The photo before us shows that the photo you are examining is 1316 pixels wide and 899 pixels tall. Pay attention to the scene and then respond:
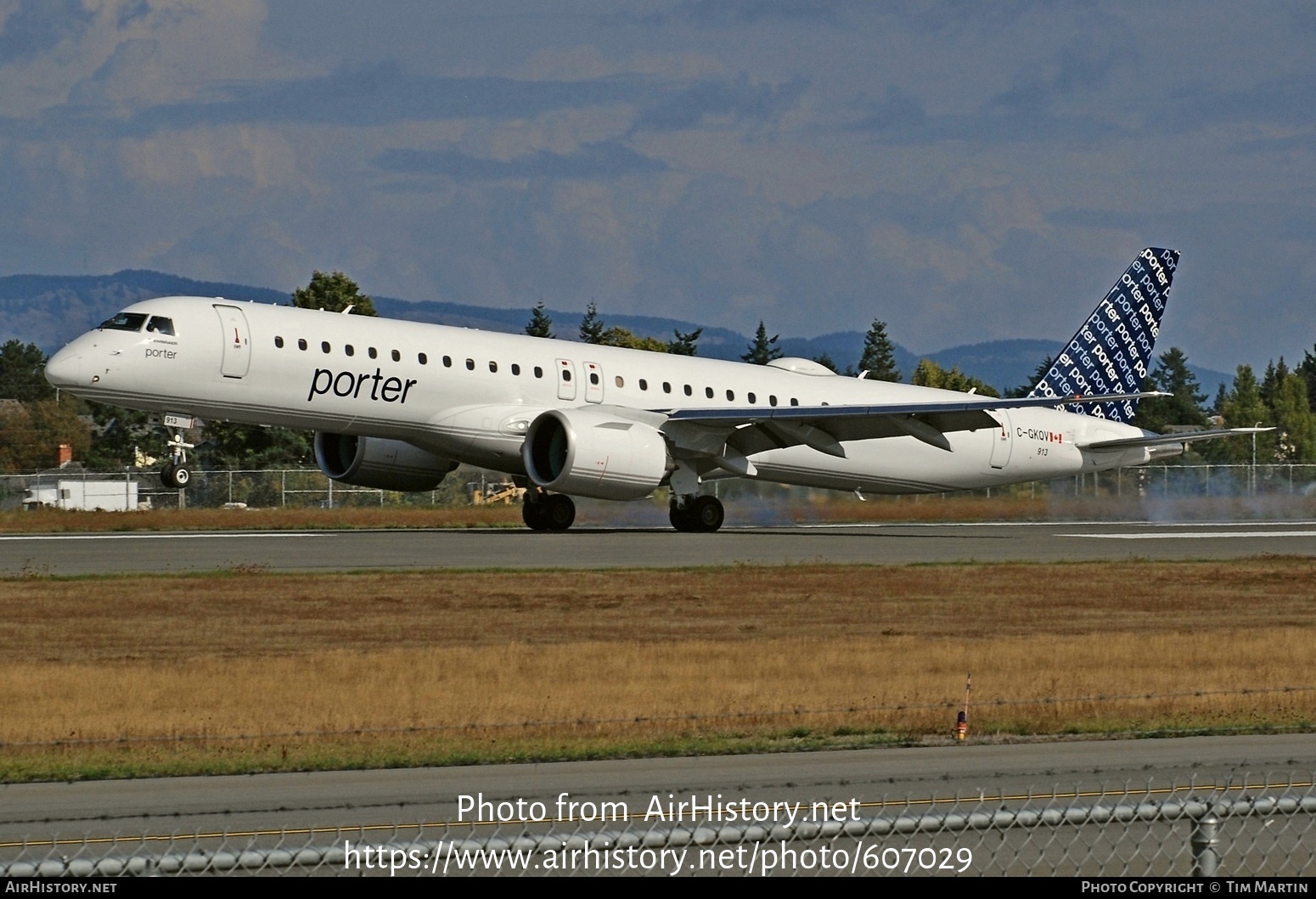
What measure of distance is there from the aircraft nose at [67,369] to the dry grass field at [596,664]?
7.50 metres

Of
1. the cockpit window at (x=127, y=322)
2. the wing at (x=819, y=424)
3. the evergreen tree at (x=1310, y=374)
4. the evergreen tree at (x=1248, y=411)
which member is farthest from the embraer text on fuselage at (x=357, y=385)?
the evergreen tree at (x=1310, y=374)

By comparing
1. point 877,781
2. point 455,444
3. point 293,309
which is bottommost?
point 877,781

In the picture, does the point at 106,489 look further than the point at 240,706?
Yes

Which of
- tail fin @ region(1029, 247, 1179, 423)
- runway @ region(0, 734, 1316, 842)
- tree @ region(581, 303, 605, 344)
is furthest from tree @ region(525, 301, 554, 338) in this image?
runway @ region(0, 734, 1316, 842)

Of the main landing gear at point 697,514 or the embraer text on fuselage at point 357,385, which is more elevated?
the embraer text on fuselage at point 357,385

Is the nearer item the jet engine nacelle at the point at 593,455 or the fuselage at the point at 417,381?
the fuselage at the point at 417,381

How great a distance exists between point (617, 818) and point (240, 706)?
241 inches

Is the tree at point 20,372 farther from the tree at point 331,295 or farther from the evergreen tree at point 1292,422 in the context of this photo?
the evergreen tree at point 1292,422

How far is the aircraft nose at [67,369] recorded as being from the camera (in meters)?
32.5

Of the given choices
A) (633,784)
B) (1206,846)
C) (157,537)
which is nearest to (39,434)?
(157,537)

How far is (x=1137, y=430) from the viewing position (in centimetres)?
4653

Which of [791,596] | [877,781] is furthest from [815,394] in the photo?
[877,781]

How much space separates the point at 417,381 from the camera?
34875 millimetres
